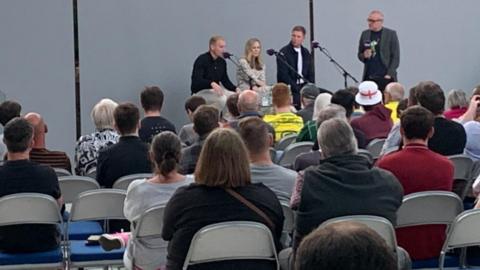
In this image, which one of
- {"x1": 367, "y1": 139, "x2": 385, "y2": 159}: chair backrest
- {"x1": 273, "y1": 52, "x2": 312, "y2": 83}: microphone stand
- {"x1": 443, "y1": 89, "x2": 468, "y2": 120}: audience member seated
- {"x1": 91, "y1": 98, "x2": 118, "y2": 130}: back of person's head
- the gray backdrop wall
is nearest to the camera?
{"x1": 91, "y1": 98, "x2": 118, "y2": 130}: back of person's head

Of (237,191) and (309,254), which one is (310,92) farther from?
(309,254)

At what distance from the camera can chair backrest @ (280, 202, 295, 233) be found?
4781 mm

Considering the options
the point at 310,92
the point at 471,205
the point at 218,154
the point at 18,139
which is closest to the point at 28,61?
the point at 310,92

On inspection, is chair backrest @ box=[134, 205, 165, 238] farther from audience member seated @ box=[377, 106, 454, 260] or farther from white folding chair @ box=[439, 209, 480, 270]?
white folding chair @ box=[439, 209, 480, 270]

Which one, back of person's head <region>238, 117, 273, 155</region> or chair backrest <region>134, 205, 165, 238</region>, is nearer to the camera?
chair backrest <region>134, 205, 165, 238</region>

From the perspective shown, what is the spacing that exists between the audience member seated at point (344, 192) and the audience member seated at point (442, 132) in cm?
175

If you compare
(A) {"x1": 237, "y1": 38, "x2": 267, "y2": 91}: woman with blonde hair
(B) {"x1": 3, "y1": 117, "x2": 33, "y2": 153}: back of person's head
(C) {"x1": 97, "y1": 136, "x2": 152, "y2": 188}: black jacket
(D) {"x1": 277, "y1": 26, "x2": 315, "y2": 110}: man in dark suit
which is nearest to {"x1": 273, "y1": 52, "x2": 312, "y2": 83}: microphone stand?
(D) {"x1": 277, "y1": 26, "x2": 315, "y2": 110}: man in dark suit

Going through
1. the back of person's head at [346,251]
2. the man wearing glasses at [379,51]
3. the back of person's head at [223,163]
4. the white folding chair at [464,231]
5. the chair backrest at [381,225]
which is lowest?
the white folding chair at [464,231]

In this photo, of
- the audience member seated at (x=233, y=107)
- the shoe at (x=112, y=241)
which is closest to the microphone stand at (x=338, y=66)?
the audience member seated at (x=233, y=107)

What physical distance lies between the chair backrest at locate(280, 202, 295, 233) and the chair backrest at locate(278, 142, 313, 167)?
2.04m

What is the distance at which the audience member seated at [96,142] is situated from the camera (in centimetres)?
689

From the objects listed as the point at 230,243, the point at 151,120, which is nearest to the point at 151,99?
the point at 151,120

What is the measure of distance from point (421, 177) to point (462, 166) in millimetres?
943

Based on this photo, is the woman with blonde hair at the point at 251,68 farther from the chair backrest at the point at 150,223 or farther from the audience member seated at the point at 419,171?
the chair backrest at the point at 150,223
